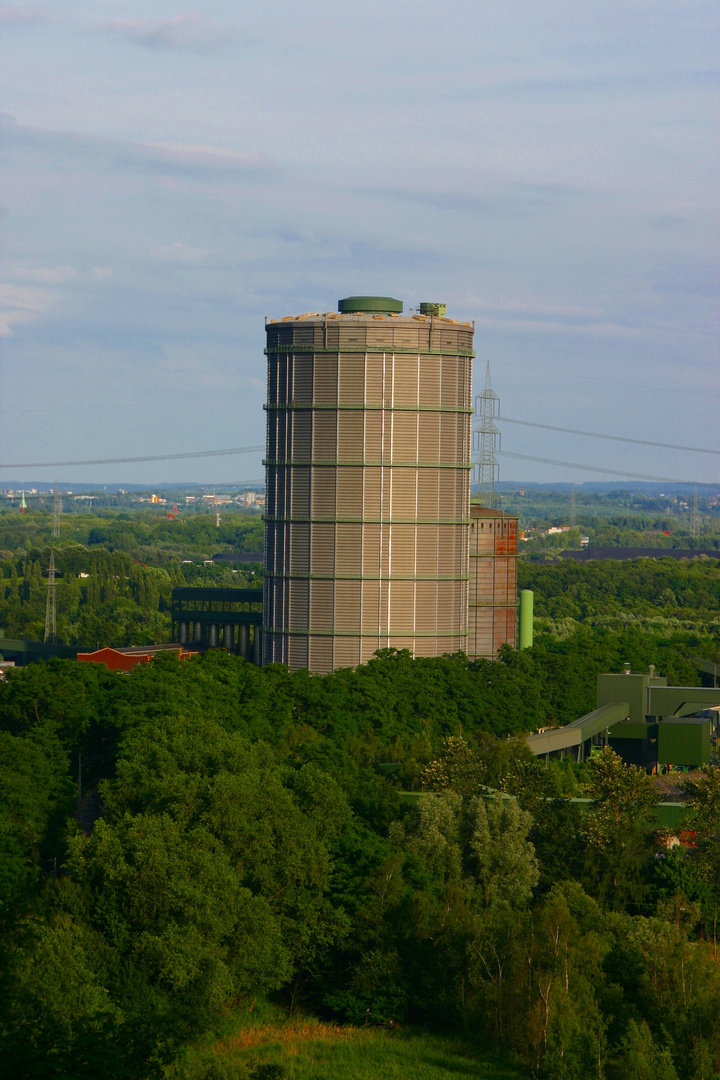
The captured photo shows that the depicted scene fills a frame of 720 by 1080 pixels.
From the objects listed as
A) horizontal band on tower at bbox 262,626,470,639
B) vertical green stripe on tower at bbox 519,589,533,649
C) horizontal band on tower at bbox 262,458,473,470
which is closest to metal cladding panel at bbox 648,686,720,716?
horizontal band on tower at bbox 262,626,470,639

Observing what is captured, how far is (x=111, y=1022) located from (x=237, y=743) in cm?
1628

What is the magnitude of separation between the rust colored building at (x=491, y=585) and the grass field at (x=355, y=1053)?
55.9 metres

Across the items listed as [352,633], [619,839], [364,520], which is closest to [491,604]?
[352,633]

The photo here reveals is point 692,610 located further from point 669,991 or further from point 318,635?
point 669,991

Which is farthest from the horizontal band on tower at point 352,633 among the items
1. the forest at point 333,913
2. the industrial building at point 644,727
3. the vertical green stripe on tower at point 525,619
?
the forest at point 333,913

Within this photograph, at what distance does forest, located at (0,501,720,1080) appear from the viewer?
4125cm

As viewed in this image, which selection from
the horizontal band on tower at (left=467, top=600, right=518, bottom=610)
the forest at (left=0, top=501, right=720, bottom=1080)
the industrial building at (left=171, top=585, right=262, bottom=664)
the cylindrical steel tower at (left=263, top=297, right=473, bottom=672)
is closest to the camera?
the forest at (left=0, top=501, right=720, bottom=1080)

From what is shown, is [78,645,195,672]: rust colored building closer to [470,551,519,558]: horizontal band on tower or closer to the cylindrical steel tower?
the cylindrical steel tower

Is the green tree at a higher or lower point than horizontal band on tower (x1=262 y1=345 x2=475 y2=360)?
lower

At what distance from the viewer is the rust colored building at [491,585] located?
103 metres

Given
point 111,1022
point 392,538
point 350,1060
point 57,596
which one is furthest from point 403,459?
point 57,596

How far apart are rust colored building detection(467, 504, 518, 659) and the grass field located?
55.9 m

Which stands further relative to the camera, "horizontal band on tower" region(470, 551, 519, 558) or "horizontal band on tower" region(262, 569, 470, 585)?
"horizontal band on tower" region(470, 551, 519, 558)

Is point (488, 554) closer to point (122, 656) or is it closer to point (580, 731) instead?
point (122, 656)
